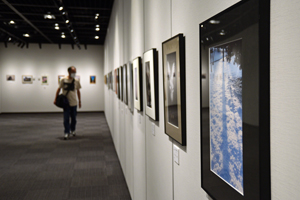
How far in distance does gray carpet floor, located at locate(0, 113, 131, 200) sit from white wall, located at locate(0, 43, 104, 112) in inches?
309

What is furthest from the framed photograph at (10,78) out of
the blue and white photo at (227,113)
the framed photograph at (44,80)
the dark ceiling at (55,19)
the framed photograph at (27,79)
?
the blue and white photo at (227,113)

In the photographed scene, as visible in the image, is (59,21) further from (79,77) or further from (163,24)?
(163,24)

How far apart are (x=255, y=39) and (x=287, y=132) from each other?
30 cm

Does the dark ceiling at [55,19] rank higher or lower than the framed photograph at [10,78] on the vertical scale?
higher

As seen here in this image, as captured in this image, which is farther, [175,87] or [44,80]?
[44,80]

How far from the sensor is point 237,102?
0.99 metres

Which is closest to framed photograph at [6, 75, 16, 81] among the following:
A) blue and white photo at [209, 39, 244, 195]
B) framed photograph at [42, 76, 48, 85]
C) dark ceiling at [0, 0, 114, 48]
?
framed photograph at [42, 76, 48, 85]

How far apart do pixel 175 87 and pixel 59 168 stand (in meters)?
5.01

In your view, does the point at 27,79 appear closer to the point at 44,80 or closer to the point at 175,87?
the point at 44,80

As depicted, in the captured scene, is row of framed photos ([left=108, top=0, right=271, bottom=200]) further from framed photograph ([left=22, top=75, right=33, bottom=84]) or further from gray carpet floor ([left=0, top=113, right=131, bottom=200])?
framed photograph ([left=22, top=75, right=33, bottom=84])

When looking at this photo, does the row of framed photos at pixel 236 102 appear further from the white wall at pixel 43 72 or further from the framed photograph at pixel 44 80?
the framed photograph at pixel 44 80

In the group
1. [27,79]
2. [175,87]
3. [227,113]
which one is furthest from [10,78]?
[227,113]

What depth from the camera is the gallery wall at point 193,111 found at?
76 cm

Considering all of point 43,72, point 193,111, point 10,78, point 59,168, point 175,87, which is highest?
point 43,72
